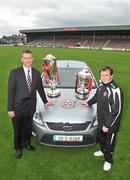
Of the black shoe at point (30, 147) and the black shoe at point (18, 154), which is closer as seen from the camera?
the black shoe at point (18, 154)

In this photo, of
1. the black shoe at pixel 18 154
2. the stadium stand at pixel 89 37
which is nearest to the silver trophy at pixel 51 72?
the black shoe at pixel 18 154

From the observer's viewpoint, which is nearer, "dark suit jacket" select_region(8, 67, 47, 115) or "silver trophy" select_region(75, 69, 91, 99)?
"dark suit jacket" select_region(8, 67, 47, 115)

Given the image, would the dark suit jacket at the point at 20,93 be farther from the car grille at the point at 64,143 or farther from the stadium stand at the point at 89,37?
the stadium stand at the point at 89,37

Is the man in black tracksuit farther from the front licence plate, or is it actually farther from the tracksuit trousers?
the front licence plate

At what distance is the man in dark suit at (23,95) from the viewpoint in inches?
145

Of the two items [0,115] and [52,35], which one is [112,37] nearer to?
[52,35]

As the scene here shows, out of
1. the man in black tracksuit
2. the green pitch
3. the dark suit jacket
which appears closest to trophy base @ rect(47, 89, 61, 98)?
the dark suit jacket

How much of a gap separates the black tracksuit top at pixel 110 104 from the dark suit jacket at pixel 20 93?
115 cm

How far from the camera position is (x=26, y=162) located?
3.97m

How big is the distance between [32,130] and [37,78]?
1.03 m

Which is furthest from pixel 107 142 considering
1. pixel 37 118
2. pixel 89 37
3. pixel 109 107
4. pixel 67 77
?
pixel 89 37

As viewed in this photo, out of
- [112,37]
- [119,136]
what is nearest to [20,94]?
[119,136]

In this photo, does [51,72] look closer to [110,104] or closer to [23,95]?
[23,95]

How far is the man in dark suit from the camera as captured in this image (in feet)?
12.0
